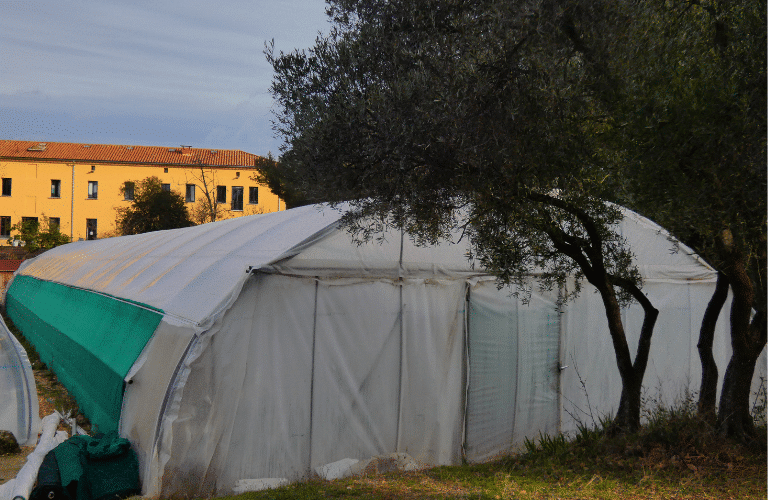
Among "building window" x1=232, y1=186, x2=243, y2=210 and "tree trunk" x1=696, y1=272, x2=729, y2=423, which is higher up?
"building window" x1=232, y1=186, x2=243, y2=210

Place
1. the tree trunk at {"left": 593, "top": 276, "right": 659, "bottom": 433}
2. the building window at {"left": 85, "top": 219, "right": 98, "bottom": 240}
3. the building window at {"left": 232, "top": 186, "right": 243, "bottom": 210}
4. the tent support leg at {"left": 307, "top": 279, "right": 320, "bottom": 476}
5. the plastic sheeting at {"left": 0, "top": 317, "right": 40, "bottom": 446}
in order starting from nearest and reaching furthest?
the tree trunk at {"left": 593, "top": 276, "right": 659, "bottom": 433} < the tent support leg at {"left": 307, "top": 279, "right": 320, "bottom": 476} < the plastic sheeting at {"left": 0, "top": 317, "right": 40, "bottom": 446} < the building window at {"left": 85, "top": 219, "right": 98, "bottom": 240} < the building window at {"left": 232, "top": 186, "right": 243, "bottom": 210}

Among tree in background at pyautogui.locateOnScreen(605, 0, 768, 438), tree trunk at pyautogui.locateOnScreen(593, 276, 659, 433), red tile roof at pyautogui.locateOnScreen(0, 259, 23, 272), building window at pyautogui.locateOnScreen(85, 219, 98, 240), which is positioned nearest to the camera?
tree in background at pyautogui.locateOnScreen(605, 0, 768, 438)

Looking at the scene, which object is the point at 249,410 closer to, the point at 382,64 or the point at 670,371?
the point at 382,64

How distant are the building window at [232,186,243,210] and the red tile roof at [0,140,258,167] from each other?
69.6 inches

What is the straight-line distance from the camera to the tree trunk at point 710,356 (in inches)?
284

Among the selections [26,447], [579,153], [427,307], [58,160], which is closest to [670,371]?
[427,307]

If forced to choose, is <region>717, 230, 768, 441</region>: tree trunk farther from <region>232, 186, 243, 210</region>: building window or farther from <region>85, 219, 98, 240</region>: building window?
<region>85, 219, 98, 240</region>: building window

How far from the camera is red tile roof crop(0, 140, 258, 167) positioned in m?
46.7

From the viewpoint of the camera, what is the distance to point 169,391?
6465 millimetres

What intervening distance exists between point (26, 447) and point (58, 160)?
42.5 meters

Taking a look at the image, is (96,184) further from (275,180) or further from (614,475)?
(614,475)

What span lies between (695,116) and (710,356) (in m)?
3.49

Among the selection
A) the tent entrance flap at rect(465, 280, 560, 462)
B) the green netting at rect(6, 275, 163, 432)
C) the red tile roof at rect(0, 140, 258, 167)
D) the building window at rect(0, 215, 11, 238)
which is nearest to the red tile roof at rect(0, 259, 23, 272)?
the red tile roof at rect(0, 140, 258, 167)

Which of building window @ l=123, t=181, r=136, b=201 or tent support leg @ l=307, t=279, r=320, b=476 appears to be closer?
tent support leg @ l=307, t=279, r=320, b=476
